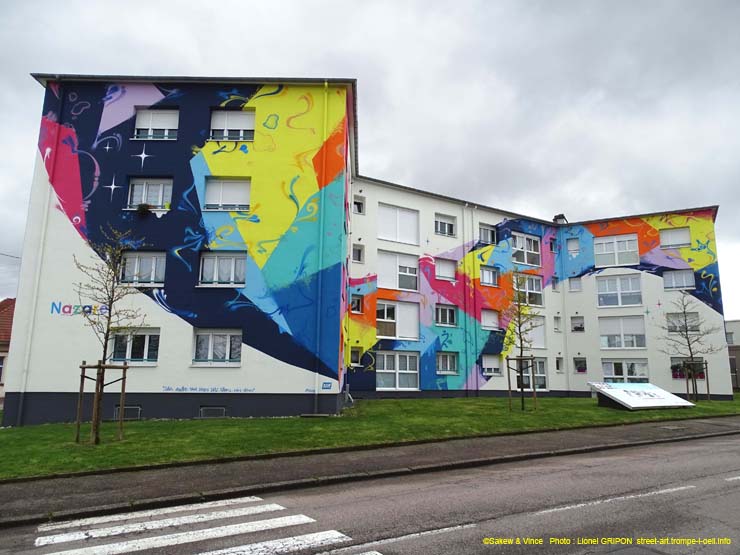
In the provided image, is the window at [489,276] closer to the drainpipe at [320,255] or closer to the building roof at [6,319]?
the drainpipe at [320,255]

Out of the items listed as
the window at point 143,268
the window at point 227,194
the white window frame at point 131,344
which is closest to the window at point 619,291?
the window at point 227,194

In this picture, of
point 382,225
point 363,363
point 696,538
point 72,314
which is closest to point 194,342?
point 72,314

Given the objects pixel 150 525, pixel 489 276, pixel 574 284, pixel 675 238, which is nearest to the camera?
pixel 150 525

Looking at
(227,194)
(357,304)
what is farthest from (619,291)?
(227,194)

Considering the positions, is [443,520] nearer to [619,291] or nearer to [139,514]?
[139,514]

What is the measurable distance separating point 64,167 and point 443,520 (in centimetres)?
1850

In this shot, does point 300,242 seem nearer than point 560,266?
Yes

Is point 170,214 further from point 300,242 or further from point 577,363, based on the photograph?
point 577,363

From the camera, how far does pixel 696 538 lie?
5.42 meters

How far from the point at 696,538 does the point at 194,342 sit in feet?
51.6


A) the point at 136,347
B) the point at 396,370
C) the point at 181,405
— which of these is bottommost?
the point at 181,405

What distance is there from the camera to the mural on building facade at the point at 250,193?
58.4 ft

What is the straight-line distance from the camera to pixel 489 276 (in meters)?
31.8

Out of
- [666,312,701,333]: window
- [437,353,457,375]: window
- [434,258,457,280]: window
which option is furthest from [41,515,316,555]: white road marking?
[666,312,701,333]: window
